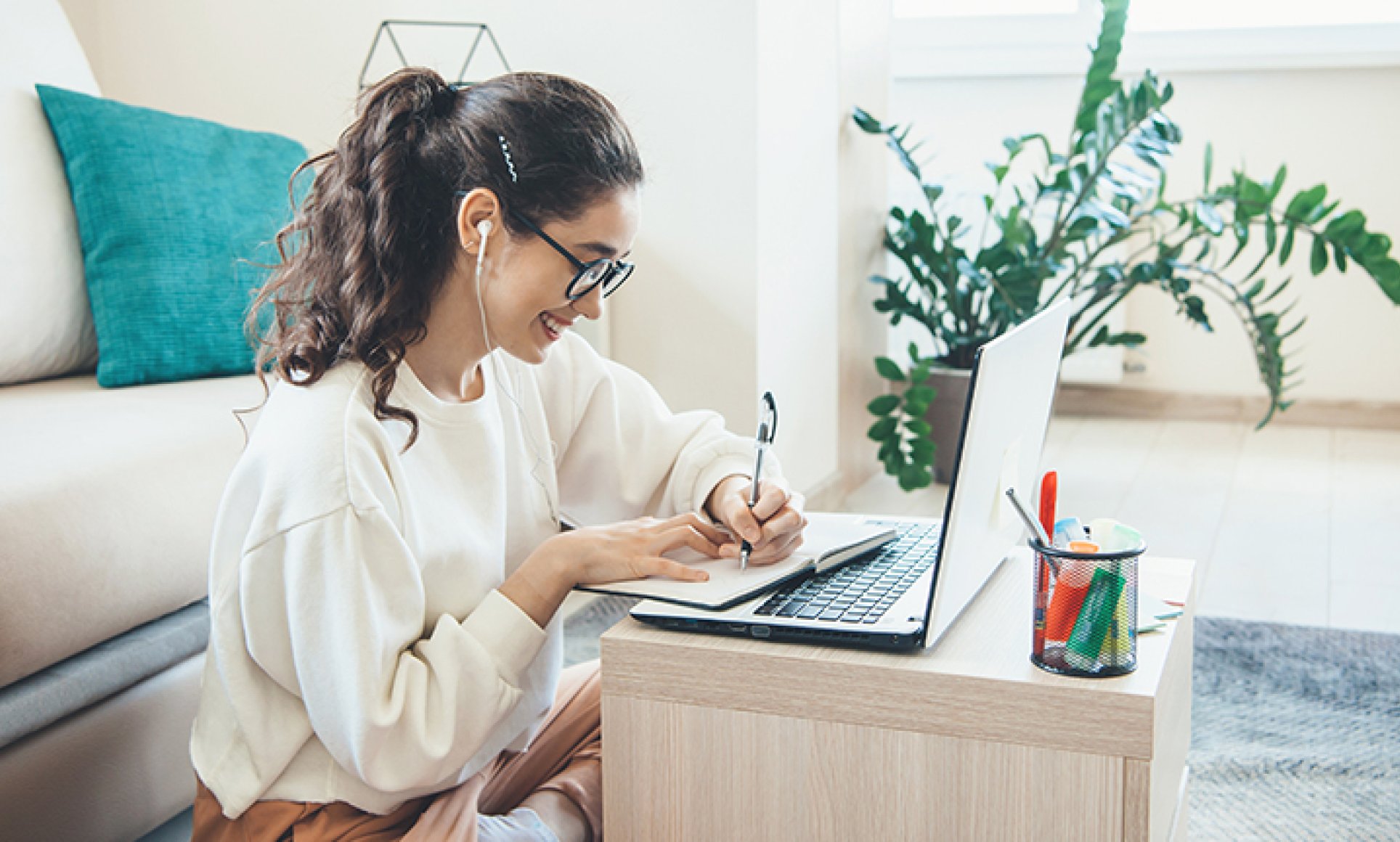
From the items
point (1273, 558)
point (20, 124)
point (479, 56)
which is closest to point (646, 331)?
point (479, 56)

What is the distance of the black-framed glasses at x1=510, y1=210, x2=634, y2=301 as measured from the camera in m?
1.00

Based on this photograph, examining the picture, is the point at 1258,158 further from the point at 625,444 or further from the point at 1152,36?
the point at 625,444

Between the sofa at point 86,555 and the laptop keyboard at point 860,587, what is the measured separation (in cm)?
64

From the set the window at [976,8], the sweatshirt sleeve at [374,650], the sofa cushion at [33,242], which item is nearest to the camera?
the sweatshirt sleeve at [374,650]

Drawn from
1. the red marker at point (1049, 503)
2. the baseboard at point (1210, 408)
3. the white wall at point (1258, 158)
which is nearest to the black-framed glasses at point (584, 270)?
the red marker at point (1049, 503)

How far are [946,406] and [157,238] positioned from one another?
177 cm

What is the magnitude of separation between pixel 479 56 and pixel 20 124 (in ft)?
2.80

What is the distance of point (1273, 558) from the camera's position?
2447mm

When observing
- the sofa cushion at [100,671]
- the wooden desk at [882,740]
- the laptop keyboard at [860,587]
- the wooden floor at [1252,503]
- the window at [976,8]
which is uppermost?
the window at [976,8]

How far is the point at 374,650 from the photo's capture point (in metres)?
0.86

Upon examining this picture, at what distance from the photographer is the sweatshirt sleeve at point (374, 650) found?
861 mm

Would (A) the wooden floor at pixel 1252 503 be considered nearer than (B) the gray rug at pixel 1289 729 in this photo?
No

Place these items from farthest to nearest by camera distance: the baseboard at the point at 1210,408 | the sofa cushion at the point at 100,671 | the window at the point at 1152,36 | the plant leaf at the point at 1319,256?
1. the baseboard at the point at 1210,408
2. the window at the point at 1152,36
3. the plant leaf at the point at 1319,256
4. the sofa cushion at the point at 100,671

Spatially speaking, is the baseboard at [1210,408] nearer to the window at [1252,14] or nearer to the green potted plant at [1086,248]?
the green potted plant at [1086,248]
